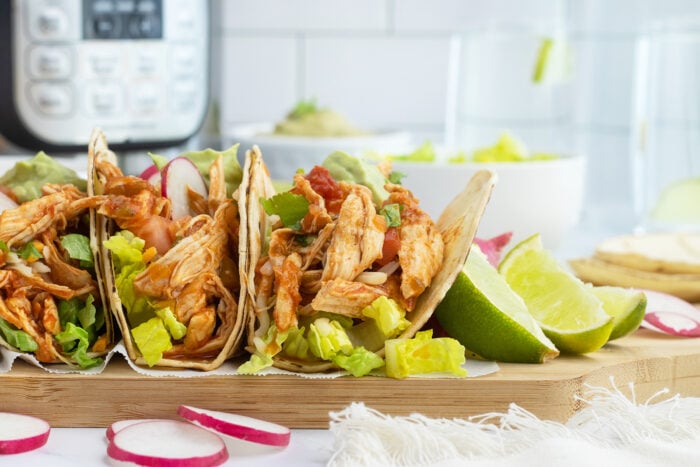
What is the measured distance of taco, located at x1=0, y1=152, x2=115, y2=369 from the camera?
1.54 meters

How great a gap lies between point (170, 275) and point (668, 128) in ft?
6.38

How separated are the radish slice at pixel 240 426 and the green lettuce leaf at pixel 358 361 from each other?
12 cm

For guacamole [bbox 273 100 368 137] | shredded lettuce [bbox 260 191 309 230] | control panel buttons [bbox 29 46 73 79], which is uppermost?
control panel buttons [bbox 29 46 73 79]

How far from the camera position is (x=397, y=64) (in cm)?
432

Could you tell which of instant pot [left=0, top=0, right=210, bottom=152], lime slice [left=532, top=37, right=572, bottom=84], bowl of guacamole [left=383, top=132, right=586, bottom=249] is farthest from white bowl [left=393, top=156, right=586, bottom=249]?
instant pot [left=0, top=0, right=210, bottom=152]

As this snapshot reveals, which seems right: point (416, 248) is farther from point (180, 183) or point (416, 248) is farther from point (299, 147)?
point (299, 147)

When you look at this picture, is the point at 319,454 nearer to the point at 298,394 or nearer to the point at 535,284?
the point at 298,394

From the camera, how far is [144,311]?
5.21ft

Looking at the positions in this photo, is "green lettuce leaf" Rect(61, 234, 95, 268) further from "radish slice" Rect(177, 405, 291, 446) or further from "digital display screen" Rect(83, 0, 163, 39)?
"digital display screen" Rect(83, 0, 163, 39)

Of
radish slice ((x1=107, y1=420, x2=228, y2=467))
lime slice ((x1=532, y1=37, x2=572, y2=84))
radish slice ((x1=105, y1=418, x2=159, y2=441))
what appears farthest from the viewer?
lime slice ((x1=532, y1=37, x2=572, y2=84))

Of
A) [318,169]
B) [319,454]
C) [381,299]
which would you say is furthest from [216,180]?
[319,454]

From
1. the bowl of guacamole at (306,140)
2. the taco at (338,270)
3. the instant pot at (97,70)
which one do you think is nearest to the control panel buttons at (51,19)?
the instant pot at (97,70)

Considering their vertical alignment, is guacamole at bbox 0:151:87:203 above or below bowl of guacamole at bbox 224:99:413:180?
above

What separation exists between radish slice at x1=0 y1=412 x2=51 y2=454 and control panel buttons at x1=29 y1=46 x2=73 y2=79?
58.5 inches
